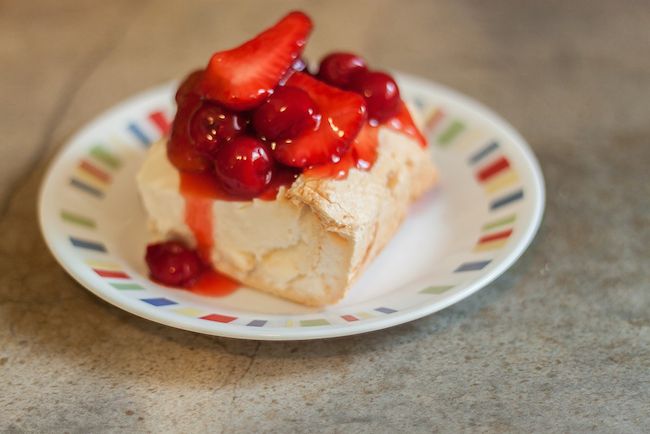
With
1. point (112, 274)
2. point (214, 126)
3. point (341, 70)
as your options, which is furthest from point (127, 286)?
point (341, 70)

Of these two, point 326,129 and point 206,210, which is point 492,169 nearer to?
point 326,129

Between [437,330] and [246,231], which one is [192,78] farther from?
[437,330]

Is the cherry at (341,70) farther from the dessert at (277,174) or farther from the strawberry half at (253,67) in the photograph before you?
the strawberry half at (253,67)

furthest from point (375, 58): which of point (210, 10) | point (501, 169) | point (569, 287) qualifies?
point (569, 287)

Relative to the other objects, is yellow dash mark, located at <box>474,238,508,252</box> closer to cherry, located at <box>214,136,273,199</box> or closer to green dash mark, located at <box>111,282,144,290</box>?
cherry, located at <box>214,136,273,199</box>

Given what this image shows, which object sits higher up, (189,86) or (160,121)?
(189,86)

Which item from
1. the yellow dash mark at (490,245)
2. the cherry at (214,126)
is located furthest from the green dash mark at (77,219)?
the yellow dash mark at (490,245)

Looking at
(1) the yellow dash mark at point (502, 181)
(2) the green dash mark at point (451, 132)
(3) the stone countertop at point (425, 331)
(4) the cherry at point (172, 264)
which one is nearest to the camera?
(3) the stone countertop at point (425, 331)

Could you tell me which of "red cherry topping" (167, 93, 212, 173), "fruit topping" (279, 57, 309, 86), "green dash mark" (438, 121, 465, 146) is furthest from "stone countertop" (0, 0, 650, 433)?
"fruit topping" (279, 57, 309, 86)
